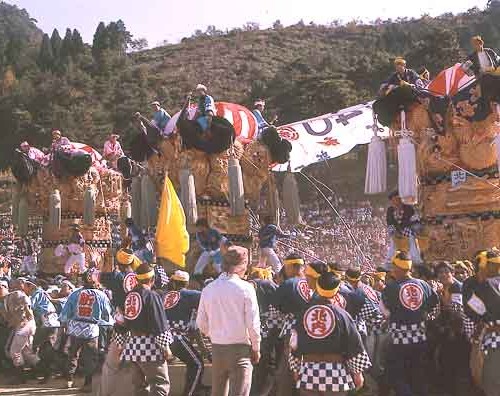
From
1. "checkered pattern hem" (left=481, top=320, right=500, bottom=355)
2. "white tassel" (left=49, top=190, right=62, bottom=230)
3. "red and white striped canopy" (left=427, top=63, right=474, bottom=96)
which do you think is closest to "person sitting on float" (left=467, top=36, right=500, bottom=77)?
"red and white striped canopy" (left=427, top=63, right=474, bottom=96)

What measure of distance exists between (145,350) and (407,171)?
5370 millimetres

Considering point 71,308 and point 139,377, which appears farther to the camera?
point 71,308

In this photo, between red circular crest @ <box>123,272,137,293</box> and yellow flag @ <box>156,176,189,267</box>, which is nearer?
red circular crest @ <box>123,272,137,293</box>

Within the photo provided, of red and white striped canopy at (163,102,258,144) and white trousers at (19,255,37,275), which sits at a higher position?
red and white striped canopy at (163,102,258,144)

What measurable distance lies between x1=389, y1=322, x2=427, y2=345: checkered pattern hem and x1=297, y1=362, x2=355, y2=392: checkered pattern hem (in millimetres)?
1782

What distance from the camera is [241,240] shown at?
13289mm

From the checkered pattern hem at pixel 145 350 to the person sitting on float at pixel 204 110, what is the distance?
6390 millimetres

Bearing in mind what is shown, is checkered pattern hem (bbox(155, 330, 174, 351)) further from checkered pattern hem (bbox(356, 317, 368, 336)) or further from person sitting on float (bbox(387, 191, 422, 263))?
person sitting on float (bbox(387, 191, 422, 263))

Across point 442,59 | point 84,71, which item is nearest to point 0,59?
point 84,71

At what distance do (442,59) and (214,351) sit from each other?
102 feet

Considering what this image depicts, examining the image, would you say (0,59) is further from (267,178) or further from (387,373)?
(387,373)

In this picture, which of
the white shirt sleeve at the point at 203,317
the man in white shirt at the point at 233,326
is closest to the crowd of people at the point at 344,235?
the white shirt sleeve at the point at 203,317

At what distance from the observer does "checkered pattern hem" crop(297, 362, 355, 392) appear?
516cm

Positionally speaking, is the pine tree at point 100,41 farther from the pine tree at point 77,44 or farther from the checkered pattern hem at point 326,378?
the checkered pattern hem at point 326,378
